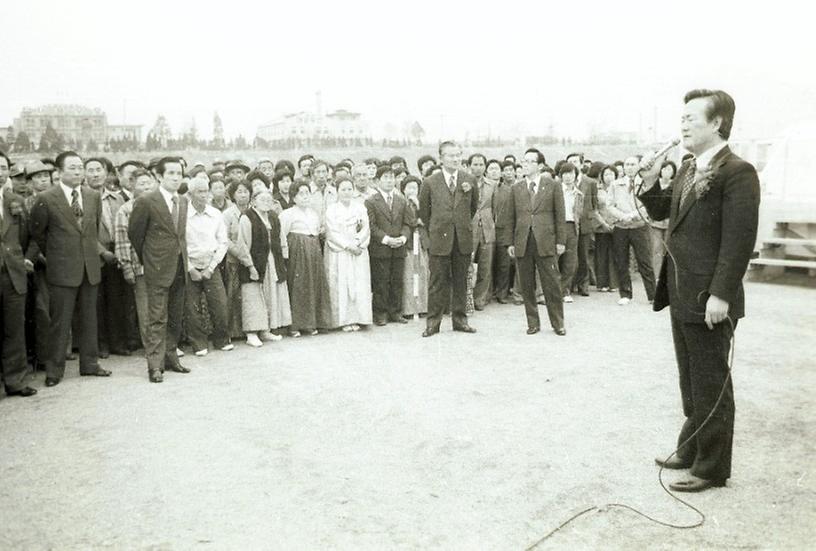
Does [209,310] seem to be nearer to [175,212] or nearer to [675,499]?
[175,212]

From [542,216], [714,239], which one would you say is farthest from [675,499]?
[542,216]

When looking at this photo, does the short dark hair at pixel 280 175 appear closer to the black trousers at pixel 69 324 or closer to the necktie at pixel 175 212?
the necktie at pixel 175 212

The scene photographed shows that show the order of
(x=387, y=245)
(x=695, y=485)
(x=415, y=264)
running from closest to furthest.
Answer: (x=695, y=485) → (x=387, y=245) → (x=415, y=264)

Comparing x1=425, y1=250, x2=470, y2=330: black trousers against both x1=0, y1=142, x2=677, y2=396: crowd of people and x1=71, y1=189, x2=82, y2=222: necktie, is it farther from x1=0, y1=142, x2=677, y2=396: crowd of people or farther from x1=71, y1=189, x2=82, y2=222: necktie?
x1=71, y1=189, x2=82, y2=222: necktie

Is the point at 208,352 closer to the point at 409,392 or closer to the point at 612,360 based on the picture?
the point at 409,392

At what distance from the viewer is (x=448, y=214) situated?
7480 millimetres

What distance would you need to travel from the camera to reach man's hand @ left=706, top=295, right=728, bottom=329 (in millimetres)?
3457

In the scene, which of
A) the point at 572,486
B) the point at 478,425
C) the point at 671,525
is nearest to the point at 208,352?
the point at 478,425

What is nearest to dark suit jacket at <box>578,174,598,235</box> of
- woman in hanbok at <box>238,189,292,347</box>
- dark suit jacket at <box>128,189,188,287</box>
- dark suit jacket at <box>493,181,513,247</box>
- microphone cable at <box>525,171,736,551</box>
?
dark suit jacket at <box>493,181,513,247</box>

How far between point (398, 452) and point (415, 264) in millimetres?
4486

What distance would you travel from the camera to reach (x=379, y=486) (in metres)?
3.69

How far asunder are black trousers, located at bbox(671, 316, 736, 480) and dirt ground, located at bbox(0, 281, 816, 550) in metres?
0.16

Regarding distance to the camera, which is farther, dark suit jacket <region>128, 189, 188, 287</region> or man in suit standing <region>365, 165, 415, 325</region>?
man in suit standing <region>365, 165, 415, 325</region>

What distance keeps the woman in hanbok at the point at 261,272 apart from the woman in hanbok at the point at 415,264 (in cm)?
166
